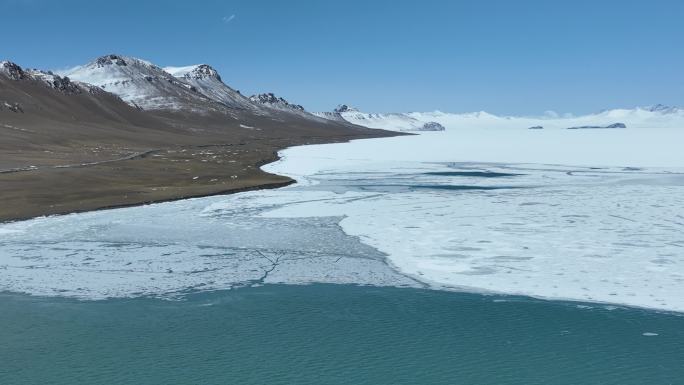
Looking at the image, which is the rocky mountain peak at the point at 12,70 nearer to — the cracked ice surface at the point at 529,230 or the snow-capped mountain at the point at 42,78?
the snow-capped mountain at the point at 42,78

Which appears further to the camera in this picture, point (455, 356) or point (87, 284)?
point (87, 284)

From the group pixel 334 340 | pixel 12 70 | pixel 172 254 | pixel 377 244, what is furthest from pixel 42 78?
pixel 334 340

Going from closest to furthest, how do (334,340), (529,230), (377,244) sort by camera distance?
(334,340)
(377,244)
(529,230)

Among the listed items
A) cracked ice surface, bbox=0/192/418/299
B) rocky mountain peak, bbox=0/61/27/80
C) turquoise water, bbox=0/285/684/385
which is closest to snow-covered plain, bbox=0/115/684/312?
cracked ice surface, bbox=0/192/418/299

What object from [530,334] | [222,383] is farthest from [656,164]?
[222,383]

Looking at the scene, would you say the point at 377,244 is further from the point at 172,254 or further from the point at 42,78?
the point at 42,78

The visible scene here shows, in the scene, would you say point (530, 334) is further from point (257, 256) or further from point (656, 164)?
point (656, 164)
